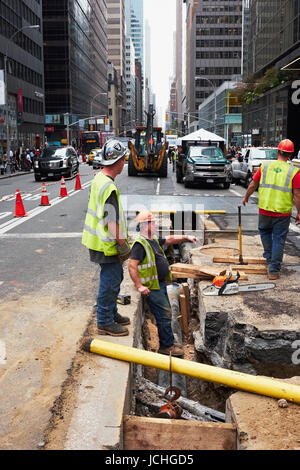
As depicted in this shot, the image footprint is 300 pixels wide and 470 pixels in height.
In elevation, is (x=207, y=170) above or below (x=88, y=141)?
below

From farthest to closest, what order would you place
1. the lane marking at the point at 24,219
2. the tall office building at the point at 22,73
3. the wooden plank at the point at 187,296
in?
the tall office building at the point at 22,73, the lane marking at the point at 24,219, the wooden plank at the point at 187,296

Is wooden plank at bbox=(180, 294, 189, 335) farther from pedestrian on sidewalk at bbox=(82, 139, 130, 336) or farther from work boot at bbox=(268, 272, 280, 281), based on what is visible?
pedestrian on sidewalk at bbox=(82, 139, 130, 336)

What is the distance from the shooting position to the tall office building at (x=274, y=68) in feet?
128

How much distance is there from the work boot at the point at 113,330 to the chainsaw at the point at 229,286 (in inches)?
65.3

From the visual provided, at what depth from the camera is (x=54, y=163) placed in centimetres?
2983

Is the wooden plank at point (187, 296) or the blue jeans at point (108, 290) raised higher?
the blue jeans at point (108, 290)

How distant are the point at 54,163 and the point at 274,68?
2359 centimetres

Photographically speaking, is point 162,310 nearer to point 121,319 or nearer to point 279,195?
point 121,319

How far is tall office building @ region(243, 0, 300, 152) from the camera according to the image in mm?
39162

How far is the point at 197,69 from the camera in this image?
452ft

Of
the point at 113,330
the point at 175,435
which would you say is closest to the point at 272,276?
the point at 113,330

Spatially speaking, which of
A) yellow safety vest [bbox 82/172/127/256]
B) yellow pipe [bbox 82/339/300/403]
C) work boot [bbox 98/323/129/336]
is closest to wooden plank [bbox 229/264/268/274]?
work boot [bbox 98/323/129/336]

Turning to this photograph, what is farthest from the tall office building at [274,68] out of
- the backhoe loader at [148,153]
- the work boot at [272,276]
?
the work boot at [272,276]

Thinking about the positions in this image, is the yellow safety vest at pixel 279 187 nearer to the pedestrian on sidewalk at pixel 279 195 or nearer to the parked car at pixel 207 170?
the pedestrian on sidewalk at pixel 279 195
